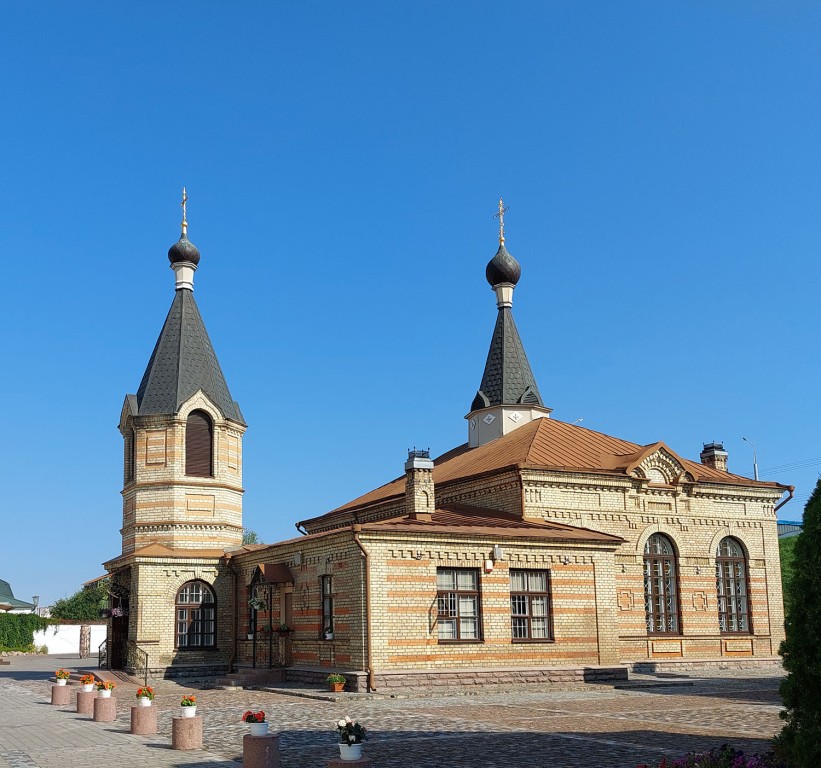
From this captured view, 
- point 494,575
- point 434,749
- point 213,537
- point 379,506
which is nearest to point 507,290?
point 379,506

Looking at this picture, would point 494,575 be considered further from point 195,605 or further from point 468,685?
point 195,605

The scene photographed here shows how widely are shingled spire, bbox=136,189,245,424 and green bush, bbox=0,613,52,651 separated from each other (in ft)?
94.8

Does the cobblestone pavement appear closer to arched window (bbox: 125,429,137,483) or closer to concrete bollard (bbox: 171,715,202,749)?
concrete bollard (bbox: 171,715,202,749)

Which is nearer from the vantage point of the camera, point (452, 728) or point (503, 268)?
point (452, 728)

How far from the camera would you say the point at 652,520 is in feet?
93.8

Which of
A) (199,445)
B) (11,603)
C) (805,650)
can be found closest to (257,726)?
(805,650)

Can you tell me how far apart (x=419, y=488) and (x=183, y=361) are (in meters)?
11.3

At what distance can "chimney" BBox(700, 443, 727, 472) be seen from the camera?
33.6 m

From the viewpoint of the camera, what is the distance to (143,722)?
1546 centimetres

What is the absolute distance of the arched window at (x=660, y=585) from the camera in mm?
28094

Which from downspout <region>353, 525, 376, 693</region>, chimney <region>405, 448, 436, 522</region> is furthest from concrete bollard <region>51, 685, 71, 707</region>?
chimney <region>405, 448, 436, 522</region>

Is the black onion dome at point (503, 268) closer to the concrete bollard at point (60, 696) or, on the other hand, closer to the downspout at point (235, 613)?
the downspout at point (235, 613)

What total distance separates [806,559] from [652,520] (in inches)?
830

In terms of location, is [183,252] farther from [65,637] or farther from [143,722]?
[65,637]
